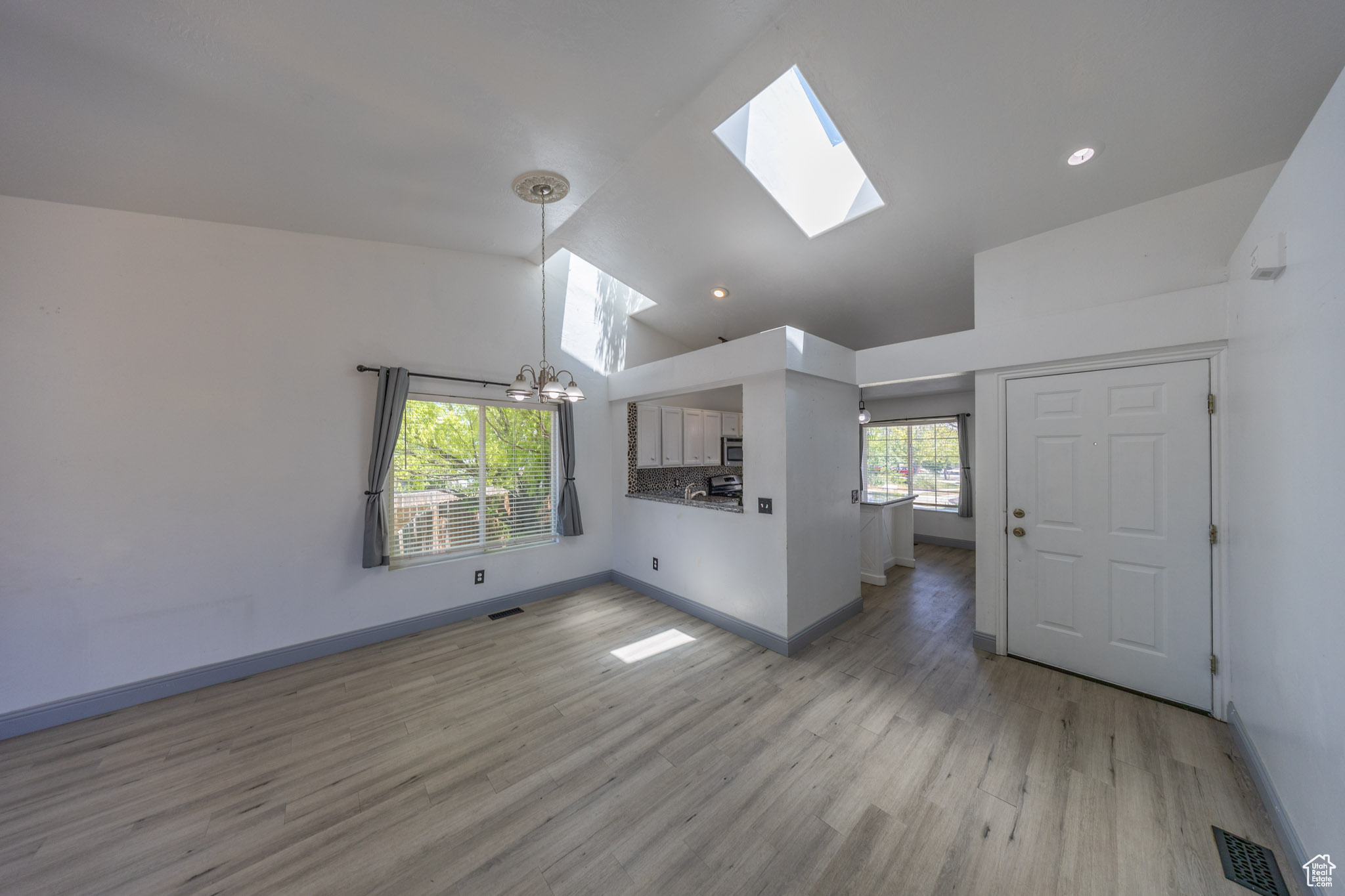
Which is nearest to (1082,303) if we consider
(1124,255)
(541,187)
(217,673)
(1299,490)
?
(1124,255)

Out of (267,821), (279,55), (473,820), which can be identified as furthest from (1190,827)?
(279,55)

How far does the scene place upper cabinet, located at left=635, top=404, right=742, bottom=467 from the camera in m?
4.87

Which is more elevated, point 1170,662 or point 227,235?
point 227,235

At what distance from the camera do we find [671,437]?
203 inches

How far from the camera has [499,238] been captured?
360 cm

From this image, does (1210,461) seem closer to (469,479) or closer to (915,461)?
(915,461)

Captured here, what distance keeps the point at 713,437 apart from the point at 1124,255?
4.06 m

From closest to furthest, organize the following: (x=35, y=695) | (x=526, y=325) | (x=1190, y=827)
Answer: (x=1190, y=827), (x=35, y=695), (x=526, y=325)

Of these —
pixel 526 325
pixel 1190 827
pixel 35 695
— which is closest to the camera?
pixel 1190 827

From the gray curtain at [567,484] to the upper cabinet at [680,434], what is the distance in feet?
2.56

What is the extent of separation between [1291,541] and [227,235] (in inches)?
225

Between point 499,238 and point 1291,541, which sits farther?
point 499,238

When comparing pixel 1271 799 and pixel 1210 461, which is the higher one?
pixel 1210 461

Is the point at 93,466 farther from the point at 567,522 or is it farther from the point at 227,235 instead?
the point at 567,522
